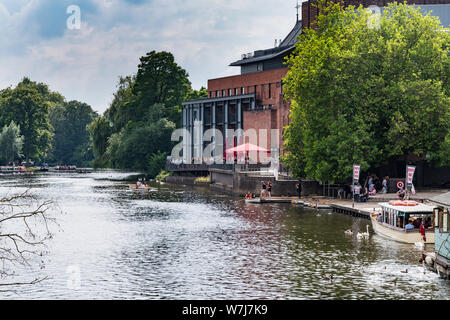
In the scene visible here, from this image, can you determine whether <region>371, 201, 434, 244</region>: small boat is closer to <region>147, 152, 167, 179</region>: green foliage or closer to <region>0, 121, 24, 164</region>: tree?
<region>147, 152, 167, 179</region>: green foliage

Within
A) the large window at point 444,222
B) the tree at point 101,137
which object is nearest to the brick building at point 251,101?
the tree at point 101,137

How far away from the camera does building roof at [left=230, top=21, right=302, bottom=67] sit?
113 meters

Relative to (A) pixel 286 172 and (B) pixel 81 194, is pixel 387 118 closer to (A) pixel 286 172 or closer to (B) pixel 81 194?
(A) pixel 286 172

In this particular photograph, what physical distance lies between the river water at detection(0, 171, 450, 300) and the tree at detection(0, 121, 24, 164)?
107 metres

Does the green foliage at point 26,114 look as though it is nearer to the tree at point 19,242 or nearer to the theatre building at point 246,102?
the theatre building at point 246,102

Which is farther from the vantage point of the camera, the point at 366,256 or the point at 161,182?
the point at 161,182

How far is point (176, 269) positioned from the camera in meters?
32.6

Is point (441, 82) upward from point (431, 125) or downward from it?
upward

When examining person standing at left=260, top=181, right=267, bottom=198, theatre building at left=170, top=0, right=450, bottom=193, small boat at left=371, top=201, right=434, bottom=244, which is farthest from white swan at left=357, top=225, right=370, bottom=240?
theatre building at left=170, top=0, right=450, bottom=193

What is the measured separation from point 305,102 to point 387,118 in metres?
8.13

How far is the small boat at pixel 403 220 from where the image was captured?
39.1m
